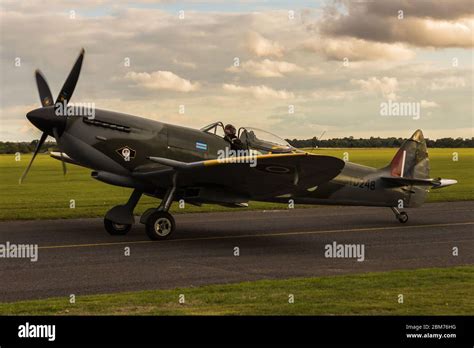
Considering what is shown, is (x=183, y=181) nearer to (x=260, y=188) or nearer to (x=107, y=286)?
(x=260, y=188)

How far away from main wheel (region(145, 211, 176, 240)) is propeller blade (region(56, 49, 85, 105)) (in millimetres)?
3321

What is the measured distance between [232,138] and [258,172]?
1.84m

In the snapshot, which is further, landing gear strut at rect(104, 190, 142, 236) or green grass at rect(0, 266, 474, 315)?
landing gear strut at rect(104, 190, 142, 236)

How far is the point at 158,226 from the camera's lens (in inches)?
594

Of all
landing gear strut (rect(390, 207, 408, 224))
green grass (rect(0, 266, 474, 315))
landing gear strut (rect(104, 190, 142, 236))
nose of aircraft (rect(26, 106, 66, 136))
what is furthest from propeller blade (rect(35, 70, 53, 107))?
landing gear strut (rect(390, 207, 408, 224))

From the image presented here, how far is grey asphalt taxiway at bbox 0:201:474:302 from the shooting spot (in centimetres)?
1104

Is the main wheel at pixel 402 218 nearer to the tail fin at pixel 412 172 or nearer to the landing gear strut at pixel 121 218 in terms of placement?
the tail fin at pixel 412 172

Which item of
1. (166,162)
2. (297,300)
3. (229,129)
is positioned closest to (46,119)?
(166,162)

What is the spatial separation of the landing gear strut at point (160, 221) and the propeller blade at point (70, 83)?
314 centimetres

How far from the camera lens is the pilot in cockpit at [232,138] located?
52.4 feet

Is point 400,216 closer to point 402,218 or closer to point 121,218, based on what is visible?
point 402,218

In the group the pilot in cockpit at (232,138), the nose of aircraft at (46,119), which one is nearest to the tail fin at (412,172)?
the pilot in cockpit at (232,138)

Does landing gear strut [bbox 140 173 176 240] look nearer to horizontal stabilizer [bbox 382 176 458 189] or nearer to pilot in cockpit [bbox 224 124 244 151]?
pilot in cockpit [bbox 224 124 244 151]
